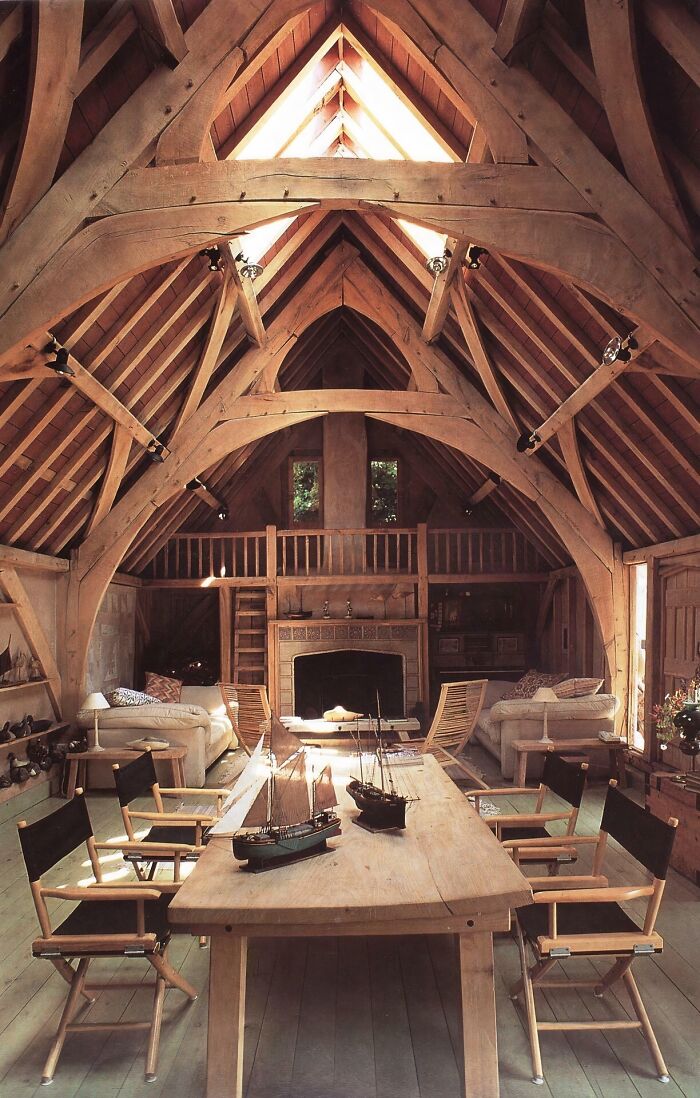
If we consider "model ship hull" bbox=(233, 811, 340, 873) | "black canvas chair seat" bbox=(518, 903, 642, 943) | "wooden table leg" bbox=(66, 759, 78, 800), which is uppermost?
"model ship hull" bbox=(233, 811, 340, 873)

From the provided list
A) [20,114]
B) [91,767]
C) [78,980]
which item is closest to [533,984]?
[78,980]

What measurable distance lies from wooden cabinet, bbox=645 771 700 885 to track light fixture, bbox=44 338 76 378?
5.29 m

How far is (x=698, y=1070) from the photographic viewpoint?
319 cm

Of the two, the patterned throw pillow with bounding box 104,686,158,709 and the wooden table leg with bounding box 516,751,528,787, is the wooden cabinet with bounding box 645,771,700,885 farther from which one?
the patterned throw pillow with bounding box 104,686,158,709

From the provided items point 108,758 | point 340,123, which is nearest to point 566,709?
point 108,758

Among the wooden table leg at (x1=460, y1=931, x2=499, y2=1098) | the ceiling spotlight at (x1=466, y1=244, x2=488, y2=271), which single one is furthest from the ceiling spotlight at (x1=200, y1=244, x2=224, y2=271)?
the wooden table leg at (x1=460, y1=931, x2=499, y2=1098)

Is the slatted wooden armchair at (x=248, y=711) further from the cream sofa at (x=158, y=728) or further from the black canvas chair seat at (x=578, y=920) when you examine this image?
the black canvas chair seat at (x=578, y=920)

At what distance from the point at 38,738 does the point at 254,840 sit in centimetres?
575

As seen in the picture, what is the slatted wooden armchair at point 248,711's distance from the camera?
792cm

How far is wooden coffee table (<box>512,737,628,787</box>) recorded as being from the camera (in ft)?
25.6

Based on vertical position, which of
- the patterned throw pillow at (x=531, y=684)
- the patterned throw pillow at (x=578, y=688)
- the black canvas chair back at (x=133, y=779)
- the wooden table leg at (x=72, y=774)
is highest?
the black canvas chair back at (x=133, y=779)

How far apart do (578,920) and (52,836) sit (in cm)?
242

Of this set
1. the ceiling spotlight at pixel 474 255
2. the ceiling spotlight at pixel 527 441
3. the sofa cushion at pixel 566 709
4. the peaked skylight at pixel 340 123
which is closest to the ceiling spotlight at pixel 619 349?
the ceiling spotlight at pixel 474 255

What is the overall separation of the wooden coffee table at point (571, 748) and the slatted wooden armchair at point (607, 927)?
4118 millimetres
